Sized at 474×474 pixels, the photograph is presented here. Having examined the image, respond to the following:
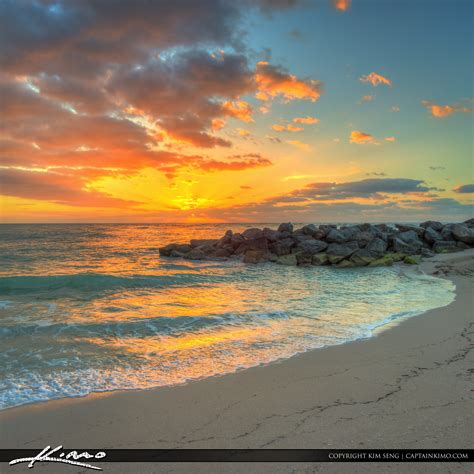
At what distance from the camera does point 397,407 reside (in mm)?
4117

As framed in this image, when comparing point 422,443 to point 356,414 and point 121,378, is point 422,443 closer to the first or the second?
point 356,414

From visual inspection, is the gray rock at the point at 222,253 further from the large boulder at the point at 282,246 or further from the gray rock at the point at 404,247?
the gray rock at the point at 404,247

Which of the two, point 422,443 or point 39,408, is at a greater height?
point 422,443

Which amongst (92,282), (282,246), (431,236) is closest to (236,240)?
(282,246)

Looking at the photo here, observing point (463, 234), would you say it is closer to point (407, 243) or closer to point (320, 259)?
point (407, 243)

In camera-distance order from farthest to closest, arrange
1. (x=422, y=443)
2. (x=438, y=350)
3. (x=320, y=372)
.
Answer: (x=438, y=350), (x=320, y=372), (x=422, y=443)

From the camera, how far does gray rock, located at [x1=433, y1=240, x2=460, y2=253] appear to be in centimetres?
2759

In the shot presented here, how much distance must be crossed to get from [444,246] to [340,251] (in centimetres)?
1057

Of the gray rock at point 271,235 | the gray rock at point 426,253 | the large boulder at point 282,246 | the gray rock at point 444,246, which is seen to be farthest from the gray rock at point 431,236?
the gray rock at point 271,235

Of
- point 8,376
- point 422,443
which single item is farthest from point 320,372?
point 8,376

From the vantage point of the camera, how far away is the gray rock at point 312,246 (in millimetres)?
25938

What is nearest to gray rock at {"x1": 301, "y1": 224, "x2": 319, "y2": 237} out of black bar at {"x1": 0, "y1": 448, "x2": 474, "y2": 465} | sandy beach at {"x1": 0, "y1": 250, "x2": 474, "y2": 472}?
sandy beach at {"x1": 0, "y1": 250, "x2": 474, "y2": 472}

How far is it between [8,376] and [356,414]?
18.0ft

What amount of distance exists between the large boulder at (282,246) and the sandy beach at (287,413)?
69.1 feet
